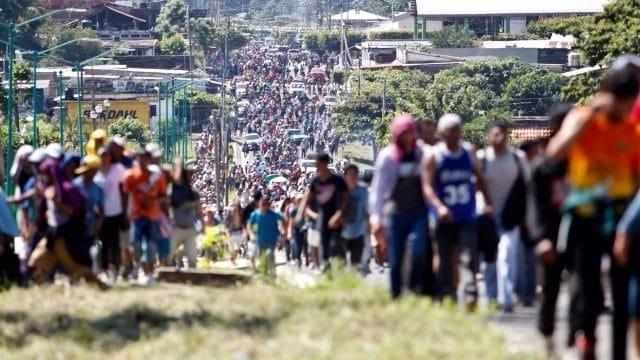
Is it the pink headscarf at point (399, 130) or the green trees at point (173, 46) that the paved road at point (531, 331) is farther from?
the green trees at point (173, 46)

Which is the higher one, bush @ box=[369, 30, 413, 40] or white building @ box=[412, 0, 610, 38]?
white building @ box=[412, 0, 610, 38]

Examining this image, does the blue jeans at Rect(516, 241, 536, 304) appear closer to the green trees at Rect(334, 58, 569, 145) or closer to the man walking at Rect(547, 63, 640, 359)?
the man walking at Rect(547, 63, 640, 359)

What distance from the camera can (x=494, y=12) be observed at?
14562cm

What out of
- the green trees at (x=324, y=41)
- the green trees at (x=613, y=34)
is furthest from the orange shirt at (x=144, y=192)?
the green trees at (x=324, y=41)

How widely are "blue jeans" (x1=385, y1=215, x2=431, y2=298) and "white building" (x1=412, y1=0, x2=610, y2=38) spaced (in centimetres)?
13018

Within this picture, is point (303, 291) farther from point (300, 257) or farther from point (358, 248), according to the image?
point (300, 257)

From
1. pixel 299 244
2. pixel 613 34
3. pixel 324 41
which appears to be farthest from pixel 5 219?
pixel 324 41

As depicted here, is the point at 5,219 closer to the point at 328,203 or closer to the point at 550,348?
the point at 328,203

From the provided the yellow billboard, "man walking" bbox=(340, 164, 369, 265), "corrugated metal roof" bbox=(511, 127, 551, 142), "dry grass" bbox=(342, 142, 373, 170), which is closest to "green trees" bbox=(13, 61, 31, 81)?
"dry grass" bbox=(342, 142, 373, 170)

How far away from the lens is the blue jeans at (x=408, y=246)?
14.6 metres

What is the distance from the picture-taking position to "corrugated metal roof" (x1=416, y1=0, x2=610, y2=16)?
145 m

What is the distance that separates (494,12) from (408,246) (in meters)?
132

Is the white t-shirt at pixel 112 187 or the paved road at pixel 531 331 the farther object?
the white t-shirt at pixel 112 187

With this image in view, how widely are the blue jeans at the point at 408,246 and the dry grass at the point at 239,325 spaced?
0.71 feet
